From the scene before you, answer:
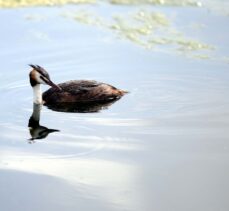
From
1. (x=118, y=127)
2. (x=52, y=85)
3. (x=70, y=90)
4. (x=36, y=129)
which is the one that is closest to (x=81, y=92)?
(x=70, y=90)

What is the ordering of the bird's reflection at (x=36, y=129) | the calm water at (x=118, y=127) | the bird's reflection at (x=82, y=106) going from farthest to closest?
the bird's reflection at (x=82, y=106)
the bird's reflection at (x=36, y=129)
the calm water at (x=118, y=127)

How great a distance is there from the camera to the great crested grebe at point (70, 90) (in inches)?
432

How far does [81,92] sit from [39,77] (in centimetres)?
73

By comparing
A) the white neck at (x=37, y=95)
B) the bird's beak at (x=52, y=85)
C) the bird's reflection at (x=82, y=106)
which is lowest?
the bird's reflection at (x=82, y=106)

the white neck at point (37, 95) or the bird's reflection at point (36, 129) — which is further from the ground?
the white neck at point (37, 95)

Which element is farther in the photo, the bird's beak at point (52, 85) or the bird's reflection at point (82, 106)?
the bird's beak at point (52, 85)

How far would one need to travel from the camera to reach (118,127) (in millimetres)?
9633

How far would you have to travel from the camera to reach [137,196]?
24.6 feet

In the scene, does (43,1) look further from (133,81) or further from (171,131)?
(171,131)

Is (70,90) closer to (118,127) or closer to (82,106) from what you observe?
(82,106)

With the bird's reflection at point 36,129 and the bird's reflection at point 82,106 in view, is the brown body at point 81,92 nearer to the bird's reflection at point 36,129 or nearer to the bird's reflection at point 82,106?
the bird's reflection at point 82,106

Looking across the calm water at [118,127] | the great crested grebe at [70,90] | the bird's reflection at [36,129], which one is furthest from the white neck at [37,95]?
the bird's reflection at [36,129]

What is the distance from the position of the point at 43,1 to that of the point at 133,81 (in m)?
5.68

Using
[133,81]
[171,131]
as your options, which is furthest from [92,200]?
[133,81]
